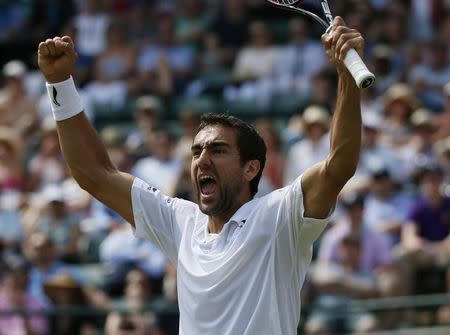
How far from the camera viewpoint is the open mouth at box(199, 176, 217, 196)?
5492 mm


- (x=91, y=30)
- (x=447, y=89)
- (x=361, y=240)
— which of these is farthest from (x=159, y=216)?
(x=91, y=30)

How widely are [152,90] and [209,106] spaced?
35.1 inches

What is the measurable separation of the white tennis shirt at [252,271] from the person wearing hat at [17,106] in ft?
Answer: 29.4

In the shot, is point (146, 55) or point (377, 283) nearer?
point (377, 283)

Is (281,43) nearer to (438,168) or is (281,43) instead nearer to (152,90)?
(152,90)

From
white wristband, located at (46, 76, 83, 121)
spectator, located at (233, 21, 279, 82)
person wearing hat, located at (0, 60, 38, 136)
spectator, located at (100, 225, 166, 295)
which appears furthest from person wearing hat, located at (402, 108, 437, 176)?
Result: white wristband, located at (46, 76, 83, 121)

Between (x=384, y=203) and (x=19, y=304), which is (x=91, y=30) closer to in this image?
(x=19, y=304)

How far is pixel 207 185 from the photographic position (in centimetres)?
550

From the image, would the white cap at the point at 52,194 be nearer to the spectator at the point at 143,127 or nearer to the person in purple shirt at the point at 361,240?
the spectator at the point at 143,127

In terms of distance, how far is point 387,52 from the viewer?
1299 centimetres

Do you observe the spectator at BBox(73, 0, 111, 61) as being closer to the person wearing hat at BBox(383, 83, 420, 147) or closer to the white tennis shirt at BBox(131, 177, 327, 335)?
the person wearing hat at BBox(383, 83, 420, 147)

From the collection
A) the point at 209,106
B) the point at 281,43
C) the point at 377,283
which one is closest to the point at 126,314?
the point at 377,283

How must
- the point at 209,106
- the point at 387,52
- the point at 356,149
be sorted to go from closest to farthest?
the point at 356,149 → the point at 387,52 → the point at 209,106

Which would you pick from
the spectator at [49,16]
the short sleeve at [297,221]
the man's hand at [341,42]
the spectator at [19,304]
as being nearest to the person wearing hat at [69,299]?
the spectator at [19,304]
